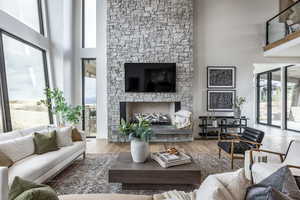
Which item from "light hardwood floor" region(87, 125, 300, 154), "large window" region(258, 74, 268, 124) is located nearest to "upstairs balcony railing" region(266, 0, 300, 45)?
"large window" region(258, 74, 268, 124)

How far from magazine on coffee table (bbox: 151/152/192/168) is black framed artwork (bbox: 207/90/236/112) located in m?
3.68

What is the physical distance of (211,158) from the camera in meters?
3.89

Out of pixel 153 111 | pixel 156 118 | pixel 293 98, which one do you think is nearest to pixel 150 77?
pixel 153 111

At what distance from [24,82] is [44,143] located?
2.34 m

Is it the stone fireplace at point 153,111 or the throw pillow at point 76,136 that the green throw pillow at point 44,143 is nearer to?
the throw pillow at point 76,136

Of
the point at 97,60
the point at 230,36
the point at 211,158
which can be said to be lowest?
the point at 211,158

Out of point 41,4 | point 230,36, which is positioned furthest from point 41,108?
point 230,36

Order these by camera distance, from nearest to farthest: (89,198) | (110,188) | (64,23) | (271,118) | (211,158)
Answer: (89,198) → (110,188) → (211,158) → (64,23) → (271,118)

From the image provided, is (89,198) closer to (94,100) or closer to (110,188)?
(110,188)

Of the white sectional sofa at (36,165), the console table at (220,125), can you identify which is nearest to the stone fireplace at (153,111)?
the console table at (220,125)

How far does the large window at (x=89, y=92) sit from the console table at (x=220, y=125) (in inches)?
141

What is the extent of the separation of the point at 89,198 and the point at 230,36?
629cm

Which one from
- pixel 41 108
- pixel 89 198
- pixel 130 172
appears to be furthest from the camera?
pixel 41 108

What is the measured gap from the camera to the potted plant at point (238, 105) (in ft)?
18.7
